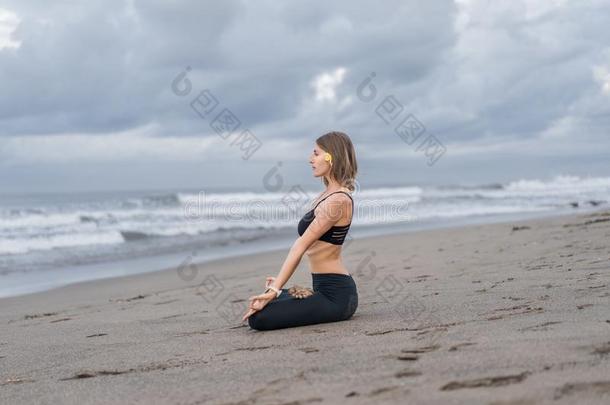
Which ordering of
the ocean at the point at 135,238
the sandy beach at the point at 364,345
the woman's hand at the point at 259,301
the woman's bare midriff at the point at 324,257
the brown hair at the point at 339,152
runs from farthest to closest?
the ocean at the point at 135,238, the woman's bare midriff at the point at 324,257, the brown hair at the point at 339,152, the woman's hand at the point at 259,301, the sandy beach at the point at 364,345

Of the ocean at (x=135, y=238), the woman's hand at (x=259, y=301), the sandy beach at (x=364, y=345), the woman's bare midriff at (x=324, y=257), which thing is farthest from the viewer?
the ocean at (x=135, y=238)

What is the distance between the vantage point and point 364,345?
13.7ft

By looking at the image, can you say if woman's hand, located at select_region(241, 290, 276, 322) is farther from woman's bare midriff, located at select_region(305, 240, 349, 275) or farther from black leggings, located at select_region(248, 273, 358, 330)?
woman's bare midriff, located at select_region(305, 240, 349, 275)

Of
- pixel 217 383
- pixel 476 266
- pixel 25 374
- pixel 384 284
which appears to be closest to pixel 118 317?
pixel 25 374

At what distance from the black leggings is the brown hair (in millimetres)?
804

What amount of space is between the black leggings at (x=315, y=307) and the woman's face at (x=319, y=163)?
84 cm

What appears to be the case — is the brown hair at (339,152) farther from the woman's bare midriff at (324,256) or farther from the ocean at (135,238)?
the ocean at (135,238)

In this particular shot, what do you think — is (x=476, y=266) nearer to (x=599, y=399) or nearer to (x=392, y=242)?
(x=599, y=399)

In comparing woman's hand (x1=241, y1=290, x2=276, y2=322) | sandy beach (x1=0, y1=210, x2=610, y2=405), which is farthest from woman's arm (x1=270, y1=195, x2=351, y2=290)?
sandy beach (x1=0, y1=210, x2=610, y2=405)

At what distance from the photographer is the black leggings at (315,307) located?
5.03m

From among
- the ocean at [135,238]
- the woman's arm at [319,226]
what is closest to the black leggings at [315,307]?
the woman's arm at [319,226]

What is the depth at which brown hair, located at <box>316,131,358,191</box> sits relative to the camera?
5.15 metres

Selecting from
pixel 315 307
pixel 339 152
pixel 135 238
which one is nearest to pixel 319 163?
pixel 339 152

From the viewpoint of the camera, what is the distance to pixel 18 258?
1636 centimetres
